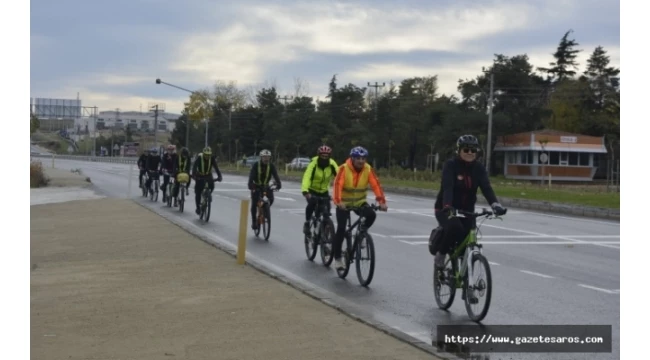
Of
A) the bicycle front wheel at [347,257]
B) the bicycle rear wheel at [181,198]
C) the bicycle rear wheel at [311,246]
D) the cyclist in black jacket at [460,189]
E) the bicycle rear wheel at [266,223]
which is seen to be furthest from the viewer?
the bicycle rear wheel at [181,198]

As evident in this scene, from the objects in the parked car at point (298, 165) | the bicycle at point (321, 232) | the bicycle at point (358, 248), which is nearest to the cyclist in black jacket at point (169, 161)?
the bicycle at point (321, 232)

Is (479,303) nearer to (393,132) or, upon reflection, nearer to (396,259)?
(396,259)

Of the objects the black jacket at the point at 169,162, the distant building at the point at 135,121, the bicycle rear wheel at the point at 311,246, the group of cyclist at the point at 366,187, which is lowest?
the bicycle rear wheel at the point at 311,246

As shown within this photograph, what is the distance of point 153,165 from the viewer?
29891mm

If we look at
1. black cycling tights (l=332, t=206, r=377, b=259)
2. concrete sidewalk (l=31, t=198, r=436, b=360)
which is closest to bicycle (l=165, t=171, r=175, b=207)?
concrete sidewalk (l=31, t=198, r=436, b=360)

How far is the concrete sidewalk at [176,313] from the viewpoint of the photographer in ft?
23.6

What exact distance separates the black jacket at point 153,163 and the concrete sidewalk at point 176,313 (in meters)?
14.3

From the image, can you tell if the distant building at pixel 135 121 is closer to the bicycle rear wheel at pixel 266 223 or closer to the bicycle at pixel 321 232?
the bicycle rear wheel at pixel 266 223

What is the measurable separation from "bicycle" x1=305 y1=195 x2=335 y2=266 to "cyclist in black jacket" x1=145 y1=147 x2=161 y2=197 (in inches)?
646

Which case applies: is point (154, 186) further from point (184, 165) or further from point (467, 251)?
point (467, 251)

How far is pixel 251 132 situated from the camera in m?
87.4

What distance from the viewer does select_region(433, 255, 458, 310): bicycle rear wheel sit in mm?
9148

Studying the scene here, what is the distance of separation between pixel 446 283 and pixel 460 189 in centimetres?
104

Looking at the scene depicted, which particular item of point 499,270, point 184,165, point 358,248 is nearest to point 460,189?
point 358,248
